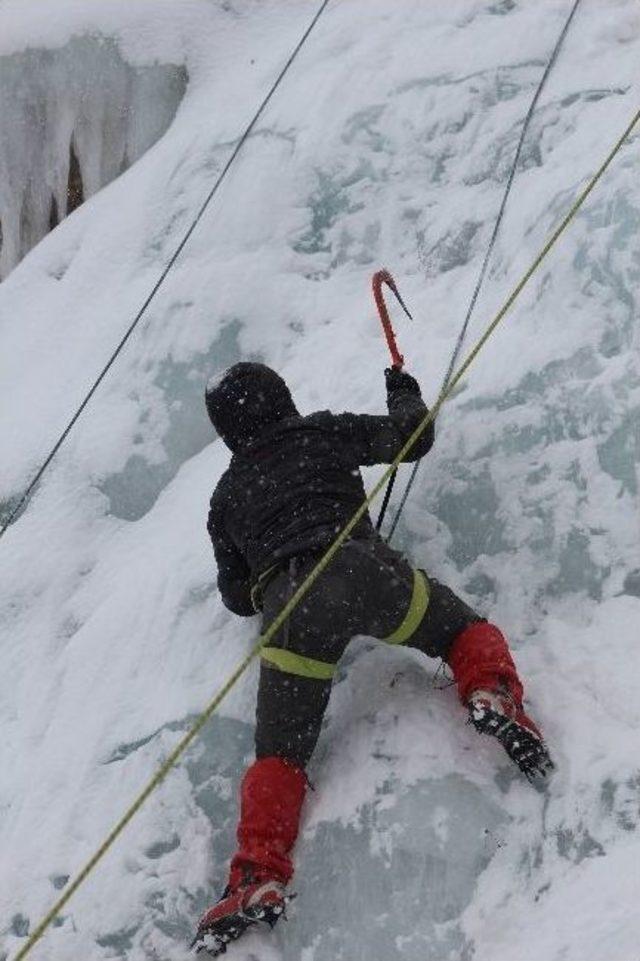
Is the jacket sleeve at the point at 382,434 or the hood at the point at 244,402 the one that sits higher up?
the hood at the point at 244,402

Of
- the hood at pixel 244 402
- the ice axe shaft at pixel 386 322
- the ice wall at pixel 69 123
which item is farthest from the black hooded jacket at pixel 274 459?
the ice wall at pixel 69 123

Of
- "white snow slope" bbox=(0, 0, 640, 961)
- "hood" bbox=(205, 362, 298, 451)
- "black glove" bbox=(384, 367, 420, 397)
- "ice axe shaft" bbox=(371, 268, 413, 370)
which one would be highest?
"hood" bbox=(205, 362, 298, 451)

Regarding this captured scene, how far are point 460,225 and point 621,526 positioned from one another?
4.76 feet

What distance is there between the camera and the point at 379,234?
12.4ft

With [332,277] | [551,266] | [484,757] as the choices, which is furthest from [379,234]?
[484,757]

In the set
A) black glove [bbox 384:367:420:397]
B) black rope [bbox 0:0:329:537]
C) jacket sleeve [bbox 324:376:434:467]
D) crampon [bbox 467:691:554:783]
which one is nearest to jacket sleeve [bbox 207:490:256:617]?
jacket sleeve [bbox 324:376:434:467]

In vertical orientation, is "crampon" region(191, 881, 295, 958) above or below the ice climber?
below

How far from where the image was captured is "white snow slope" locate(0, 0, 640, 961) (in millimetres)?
2133

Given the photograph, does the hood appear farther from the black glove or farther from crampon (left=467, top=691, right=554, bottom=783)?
crampon (left=467, top=691, right=554, bottom=783)

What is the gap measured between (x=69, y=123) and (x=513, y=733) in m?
4.73

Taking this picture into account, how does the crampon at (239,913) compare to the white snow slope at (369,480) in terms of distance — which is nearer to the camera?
the crampon at (239,913)

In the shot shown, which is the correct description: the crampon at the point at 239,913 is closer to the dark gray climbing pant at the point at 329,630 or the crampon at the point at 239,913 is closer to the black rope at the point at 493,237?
the dark gray climbing pant at the point at 329,630

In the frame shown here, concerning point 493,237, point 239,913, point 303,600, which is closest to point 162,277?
point 493,237

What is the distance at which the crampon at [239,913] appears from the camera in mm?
2025
